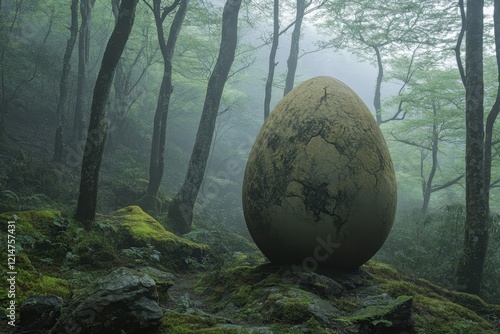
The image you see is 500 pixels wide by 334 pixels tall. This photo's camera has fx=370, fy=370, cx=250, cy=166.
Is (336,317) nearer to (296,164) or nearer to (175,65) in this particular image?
(296,164)

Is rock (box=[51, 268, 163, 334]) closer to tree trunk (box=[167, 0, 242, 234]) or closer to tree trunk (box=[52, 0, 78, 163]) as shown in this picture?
tree trunk (box=[167, 0, 242, 234])

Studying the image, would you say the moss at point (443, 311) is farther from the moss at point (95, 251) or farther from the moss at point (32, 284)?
the moss at point (95, 251)

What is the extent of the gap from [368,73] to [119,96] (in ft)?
247

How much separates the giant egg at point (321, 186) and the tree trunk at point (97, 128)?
8.70 feet

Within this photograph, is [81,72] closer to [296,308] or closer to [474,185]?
[474,185]

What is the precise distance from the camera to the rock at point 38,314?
295cm

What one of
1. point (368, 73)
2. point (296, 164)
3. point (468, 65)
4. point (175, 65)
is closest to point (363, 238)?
point (296, 164)

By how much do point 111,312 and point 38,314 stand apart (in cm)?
68

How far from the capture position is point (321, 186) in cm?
446

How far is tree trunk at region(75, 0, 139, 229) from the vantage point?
5.99 m

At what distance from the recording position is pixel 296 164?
182 inches

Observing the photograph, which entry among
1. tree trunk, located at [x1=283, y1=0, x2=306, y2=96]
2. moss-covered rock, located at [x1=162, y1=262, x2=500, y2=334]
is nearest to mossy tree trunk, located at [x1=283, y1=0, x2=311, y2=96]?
tree trunk, located at [x1=283, y1=0, x2=306, y2=96]

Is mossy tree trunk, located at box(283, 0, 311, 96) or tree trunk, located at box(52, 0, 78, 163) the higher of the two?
mossy tree trunk, located at box(283, 0, 311, 96)

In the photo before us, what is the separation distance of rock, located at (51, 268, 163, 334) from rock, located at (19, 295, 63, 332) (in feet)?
0.68
